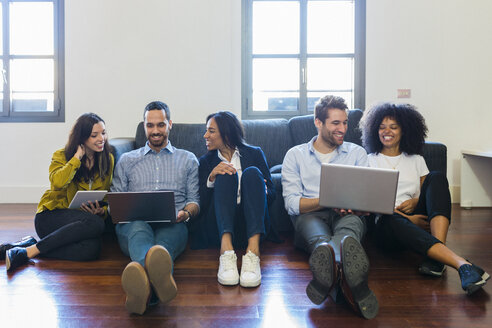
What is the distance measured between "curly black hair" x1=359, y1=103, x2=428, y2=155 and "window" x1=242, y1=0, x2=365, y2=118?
1740 millimetres

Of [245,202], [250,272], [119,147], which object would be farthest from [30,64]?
[250,272]

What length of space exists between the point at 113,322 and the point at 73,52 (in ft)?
10.7

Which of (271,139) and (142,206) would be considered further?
(271,139)

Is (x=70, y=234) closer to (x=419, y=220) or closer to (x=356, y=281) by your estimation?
(x=356, y=281)

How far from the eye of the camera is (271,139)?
312cm

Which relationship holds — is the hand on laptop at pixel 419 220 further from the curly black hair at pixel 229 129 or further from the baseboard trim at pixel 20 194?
the baseboard trim at pixel 20 194

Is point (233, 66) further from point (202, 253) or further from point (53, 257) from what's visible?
point (53, 257)

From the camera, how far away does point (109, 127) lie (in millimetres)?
3877

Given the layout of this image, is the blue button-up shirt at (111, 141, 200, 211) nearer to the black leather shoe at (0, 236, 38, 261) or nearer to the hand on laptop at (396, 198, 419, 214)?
the black leather shoe at (0, 236, 38, 261)

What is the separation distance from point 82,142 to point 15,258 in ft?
2.22

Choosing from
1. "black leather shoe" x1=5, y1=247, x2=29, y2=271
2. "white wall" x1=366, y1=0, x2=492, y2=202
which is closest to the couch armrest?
"black leather shoe" x1=5, y1=247, x2=29, y2=271

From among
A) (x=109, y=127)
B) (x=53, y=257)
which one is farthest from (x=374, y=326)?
(x=109, y=127)

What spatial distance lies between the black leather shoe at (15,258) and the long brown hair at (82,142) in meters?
0.46

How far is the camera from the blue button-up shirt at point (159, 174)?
2191 millimetres
